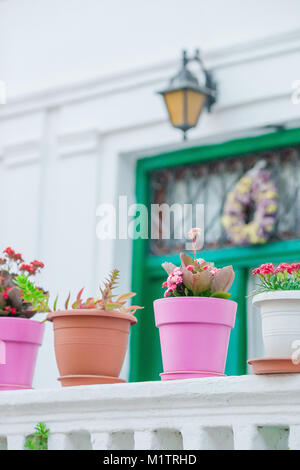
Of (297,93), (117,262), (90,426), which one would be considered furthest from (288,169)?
(90,426)

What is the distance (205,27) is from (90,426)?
4.04 metres

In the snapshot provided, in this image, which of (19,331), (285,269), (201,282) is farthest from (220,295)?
(19,331)

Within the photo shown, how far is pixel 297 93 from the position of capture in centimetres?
544

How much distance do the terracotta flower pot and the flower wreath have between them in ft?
9.88

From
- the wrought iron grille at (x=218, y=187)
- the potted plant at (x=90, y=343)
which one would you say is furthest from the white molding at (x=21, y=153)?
the potted plant at (x=90, y=343)

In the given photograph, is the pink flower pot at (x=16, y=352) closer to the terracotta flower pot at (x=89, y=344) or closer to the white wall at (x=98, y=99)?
the terracotta flower pot at (x=89, y=344)

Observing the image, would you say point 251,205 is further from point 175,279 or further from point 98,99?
point 175,279

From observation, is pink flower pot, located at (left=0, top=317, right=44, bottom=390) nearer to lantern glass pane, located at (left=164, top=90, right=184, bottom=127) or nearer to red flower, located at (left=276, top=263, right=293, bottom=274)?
red flower, located at (left=276, top=263, right=293, bottom=274)

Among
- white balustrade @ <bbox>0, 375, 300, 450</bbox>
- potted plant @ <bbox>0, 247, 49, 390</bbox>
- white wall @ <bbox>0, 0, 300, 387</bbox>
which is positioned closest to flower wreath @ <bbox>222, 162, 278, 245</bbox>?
white wall @ <bbox>0, 0, 300, 387</bbox>

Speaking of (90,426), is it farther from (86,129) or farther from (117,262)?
(86,129)

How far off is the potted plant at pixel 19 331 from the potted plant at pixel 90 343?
0.19 metres

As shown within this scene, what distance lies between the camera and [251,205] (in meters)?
5.68

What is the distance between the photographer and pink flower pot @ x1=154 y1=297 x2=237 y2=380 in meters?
2.49

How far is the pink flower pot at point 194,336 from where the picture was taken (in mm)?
2492
